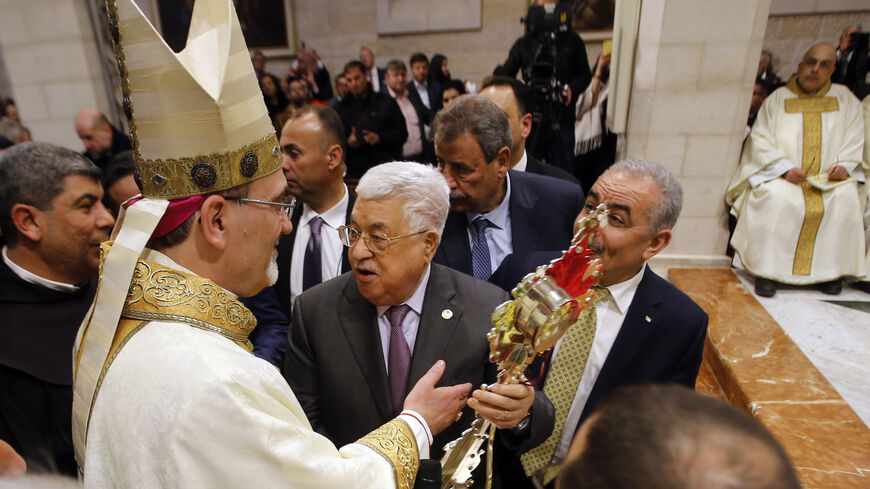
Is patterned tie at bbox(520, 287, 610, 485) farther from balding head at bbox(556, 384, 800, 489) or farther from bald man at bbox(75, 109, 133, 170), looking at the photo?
bald man at bbox(75, 109, 133, 170)

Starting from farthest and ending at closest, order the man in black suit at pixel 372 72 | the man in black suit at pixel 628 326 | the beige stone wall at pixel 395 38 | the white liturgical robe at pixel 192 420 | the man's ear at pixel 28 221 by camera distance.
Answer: the beige stone wall at pixel 395 38 → the man in black suit at pixel 372 72 → the man's ear at pixel 28 221 → the man in black suit at pixel 628 326 → the white liturgical robe at pixel 192 420

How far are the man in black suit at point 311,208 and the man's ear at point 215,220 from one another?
4.84ft

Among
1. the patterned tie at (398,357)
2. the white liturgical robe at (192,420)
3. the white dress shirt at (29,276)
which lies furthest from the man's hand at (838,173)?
the white dress shirt at (29,276)

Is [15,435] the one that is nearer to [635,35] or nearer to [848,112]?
[635,35]

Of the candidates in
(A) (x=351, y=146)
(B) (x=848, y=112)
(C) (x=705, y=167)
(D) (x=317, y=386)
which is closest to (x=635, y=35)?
(C) (x=705, y=167)

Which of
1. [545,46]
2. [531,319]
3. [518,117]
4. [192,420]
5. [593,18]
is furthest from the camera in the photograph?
[593,18]

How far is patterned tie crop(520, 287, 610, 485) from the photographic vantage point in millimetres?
1939

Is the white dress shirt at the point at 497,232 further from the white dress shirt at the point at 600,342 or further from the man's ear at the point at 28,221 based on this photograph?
the man's ear at the point at 28,221

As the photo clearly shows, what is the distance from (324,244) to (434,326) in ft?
4.19

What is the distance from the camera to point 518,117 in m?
3.66

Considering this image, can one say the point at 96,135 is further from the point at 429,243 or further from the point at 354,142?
the point at 429,243

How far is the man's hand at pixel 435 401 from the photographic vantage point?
146cm

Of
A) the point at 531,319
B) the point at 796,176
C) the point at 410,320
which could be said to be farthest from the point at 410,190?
the point at 796,176

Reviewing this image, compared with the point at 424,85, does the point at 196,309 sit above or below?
below
